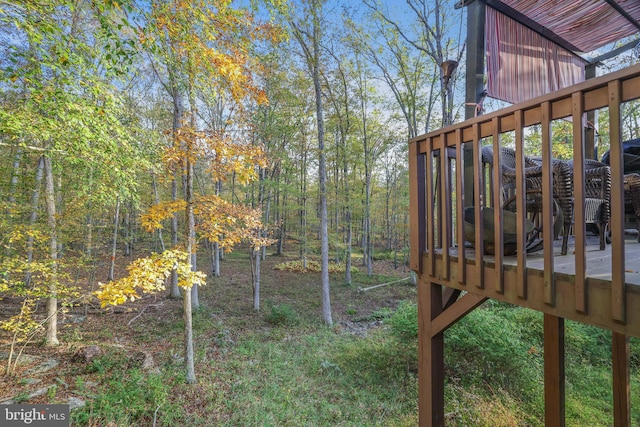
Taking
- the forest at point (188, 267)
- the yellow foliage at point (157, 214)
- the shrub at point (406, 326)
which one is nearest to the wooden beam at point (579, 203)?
the forest at point (188, 267)

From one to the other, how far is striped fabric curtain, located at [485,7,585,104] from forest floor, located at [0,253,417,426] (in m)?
4.12

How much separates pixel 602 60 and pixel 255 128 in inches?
228

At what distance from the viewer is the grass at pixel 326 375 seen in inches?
134

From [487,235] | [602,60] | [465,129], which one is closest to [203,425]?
[487,235]

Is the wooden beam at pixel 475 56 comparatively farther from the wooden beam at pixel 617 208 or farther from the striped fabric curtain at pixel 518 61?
the wooden beam at pixel 617 208

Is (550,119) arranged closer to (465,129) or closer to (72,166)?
(465,129)

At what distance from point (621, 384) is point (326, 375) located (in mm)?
3710

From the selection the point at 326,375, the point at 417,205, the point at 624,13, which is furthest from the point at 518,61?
the point at 326,375

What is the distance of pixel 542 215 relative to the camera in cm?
136

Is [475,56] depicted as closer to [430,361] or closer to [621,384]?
[430,361]

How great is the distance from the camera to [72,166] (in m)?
5.20

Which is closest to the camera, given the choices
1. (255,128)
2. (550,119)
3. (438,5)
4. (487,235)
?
(550,119)

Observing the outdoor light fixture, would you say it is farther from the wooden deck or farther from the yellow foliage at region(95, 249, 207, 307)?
the yellow foliage at region(95, 249, 207, 307)

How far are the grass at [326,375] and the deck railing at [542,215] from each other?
269 cm
